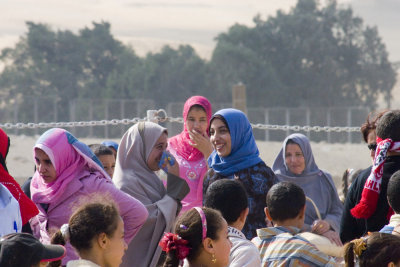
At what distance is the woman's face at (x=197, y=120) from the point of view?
6077 millimetres

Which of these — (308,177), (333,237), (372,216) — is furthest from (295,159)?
(372,216)

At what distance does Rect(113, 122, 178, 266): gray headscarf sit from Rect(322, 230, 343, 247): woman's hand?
1234 mm

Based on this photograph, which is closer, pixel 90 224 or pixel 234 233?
pixel 90 224

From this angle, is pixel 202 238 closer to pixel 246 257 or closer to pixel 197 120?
pixel 246 257

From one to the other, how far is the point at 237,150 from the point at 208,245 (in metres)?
1.64

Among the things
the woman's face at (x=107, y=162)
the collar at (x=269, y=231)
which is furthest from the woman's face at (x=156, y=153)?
the collar at (x=269, y=231)

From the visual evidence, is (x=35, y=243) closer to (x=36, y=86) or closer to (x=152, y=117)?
(x=152, y=117)

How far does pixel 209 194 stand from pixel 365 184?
91 centimetres

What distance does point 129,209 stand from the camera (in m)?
4.15

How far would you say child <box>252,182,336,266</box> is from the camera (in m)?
3.45

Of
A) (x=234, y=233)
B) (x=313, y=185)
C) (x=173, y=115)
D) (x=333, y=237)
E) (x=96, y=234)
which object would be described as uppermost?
(x=96, y=234)

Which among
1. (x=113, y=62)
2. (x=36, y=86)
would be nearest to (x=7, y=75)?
(x=36, y=86)

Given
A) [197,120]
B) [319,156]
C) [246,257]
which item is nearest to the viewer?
[246,257]

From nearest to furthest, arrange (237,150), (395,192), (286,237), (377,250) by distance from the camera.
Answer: (377,250) → (286,237) → (395,192) → (237,150)
